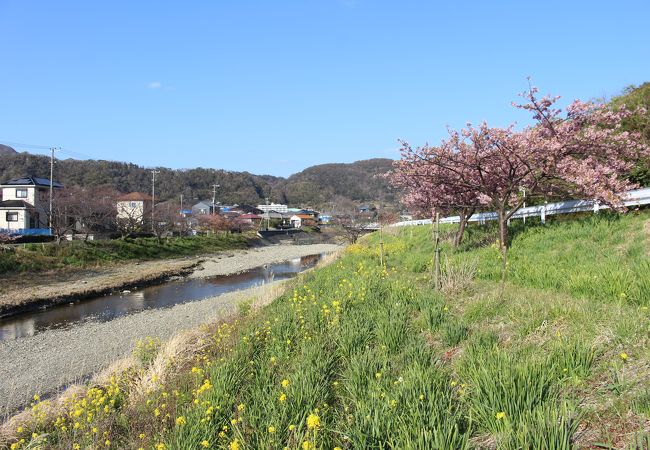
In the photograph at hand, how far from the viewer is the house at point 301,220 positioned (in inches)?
4077

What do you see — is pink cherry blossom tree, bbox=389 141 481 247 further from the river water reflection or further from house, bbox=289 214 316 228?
house, bbox=289 214 316 228

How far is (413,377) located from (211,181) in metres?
139

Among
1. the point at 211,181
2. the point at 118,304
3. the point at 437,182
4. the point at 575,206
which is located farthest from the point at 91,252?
the point at 211,181

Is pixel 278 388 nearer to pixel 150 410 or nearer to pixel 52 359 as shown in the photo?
pixel 150 410

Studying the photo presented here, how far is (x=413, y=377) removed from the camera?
3.63 m

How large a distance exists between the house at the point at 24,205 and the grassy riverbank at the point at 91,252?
512 inches

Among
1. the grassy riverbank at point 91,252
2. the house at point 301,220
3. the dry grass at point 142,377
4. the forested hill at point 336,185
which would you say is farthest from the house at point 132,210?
the forested hill at point 336,185

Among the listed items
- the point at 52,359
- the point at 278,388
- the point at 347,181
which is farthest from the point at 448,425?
the point at 347,181

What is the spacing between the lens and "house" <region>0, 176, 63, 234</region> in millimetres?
44781

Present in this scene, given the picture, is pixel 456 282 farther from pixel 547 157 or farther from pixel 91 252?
pixel 91 252

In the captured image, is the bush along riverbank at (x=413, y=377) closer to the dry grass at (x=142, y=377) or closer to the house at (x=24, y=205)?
the dry grass at (x=142, y=377)

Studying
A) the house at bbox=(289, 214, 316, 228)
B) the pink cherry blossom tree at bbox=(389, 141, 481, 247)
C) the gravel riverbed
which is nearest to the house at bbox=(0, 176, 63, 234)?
the gravel riverbed

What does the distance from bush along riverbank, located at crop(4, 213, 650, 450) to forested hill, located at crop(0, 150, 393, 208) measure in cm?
7149

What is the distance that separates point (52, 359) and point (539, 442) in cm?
1368
